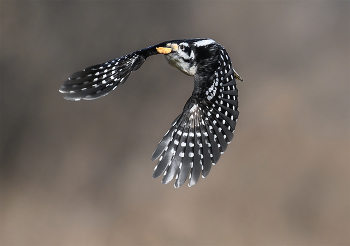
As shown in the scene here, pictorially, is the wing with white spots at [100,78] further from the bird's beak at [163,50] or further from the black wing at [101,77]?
the bird's beak at [163,50]

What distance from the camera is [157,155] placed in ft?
2.35

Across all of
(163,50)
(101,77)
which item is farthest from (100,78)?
(163,50)

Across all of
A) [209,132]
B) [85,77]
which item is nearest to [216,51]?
[209,132]

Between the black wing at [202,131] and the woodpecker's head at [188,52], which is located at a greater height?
the woodpecker's head at [188,52]

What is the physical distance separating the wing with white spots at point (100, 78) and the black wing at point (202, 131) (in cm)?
15

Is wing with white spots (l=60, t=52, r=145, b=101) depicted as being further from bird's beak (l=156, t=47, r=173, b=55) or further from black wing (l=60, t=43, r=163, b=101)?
bird's beak (l=156, t=47, r=173, b=55)

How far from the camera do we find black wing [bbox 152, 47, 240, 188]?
0.72 meters

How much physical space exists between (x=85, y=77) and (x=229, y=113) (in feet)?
0.97

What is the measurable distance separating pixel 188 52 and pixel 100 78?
19 centimetres

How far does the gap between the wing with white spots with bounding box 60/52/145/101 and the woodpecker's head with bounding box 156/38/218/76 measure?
88 millimetres

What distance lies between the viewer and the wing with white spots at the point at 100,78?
29.8 inches

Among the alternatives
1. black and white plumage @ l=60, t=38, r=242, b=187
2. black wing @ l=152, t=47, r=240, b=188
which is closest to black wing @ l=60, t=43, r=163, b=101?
black and white plumage @ l=60, t=38, r=242, b=187

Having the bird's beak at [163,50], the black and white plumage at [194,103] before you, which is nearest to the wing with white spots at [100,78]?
the black and white plumage at [194,103]

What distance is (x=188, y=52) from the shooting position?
2.37ft
